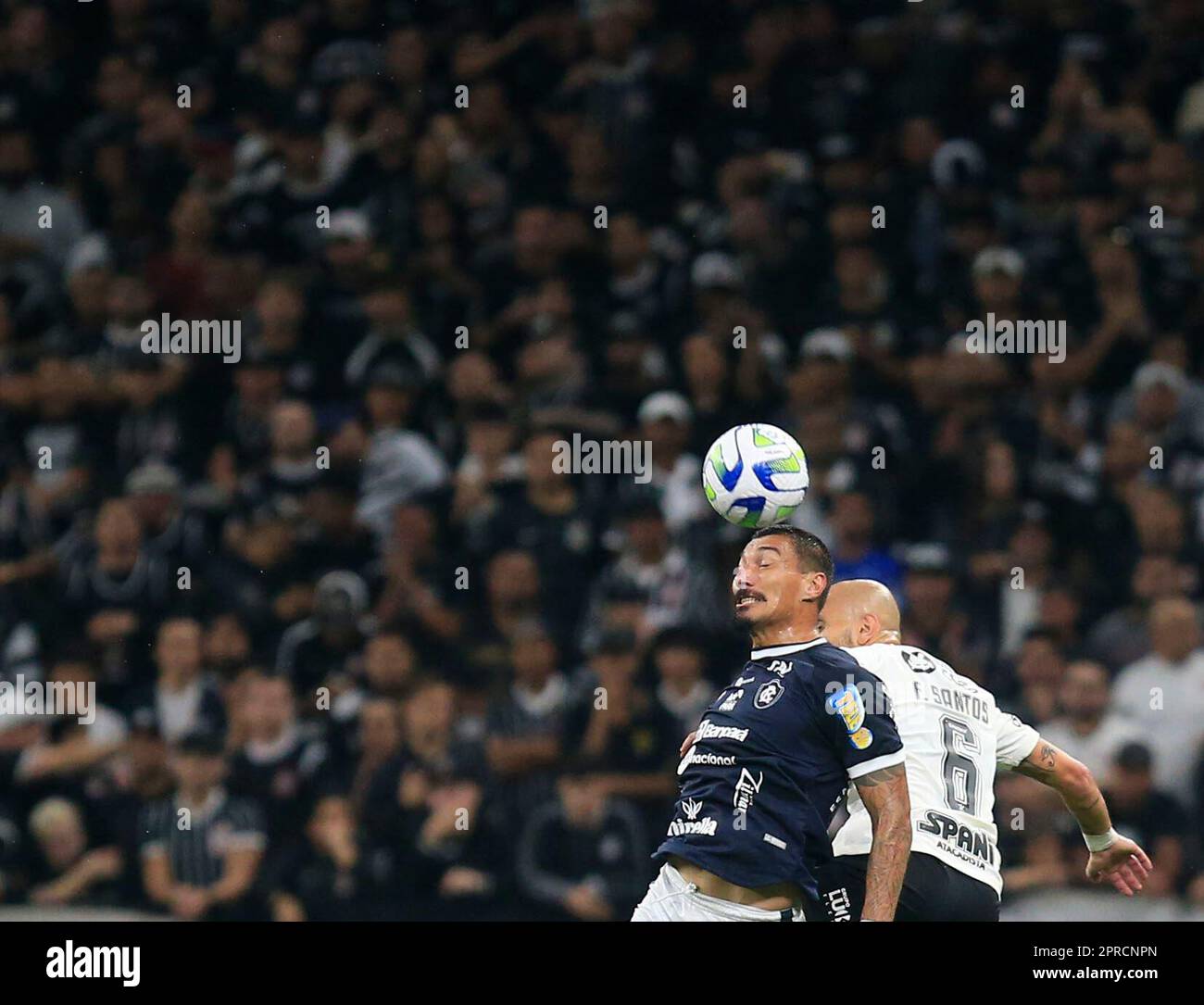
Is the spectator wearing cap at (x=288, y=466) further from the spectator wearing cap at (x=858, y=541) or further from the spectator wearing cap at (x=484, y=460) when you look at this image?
the spectator wearing cap at (x=858, y=541)

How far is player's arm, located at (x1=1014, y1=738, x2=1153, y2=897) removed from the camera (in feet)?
21.6

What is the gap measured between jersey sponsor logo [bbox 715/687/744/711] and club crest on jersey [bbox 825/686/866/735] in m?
0.30

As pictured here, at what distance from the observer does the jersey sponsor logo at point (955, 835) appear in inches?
251

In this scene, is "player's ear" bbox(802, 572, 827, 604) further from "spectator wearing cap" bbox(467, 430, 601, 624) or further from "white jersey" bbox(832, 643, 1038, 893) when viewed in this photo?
"spectator wearing cap" bbox(467, 430, 601, 624)

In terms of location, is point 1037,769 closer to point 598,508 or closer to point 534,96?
point 598,508

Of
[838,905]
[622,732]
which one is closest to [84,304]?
[622,732]

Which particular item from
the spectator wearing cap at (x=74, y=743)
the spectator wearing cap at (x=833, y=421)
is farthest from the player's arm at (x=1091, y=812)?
the spectator wearing cap at (x=74, y=743)

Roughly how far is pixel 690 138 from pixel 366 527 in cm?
312

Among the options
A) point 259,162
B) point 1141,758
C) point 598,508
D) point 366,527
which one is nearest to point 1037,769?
point 1141,758

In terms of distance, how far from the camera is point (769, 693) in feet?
20.1

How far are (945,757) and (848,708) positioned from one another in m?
0.62

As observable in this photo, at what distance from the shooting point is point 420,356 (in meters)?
11.2

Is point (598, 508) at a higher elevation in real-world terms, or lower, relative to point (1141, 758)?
higher

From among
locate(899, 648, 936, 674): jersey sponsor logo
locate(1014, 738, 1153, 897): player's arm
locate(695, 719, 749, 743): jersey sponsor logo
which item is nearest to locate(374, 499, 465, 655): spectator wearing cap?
locate(899, 648, 936, 674): jersey sponsor logo
